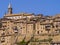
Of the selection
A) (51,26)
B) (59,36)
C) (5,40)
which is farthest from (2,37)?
(59,36)

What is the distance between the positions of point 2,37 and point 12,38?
336 centimetres

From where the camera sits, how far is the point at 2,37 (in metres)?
50.9

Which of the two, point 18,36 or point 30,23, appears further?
point 30,23

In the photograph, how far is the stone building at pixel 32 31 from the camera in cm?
4159

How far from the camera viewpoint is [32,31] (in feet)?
178

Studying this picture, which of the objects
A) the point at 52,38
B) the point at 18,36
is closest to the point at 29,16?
the point at 18,36

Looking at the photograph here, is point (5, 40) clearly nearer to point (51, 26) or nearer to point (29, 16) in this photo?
point (51, 26)

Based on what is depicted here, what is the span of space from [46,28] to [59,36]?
43.4 feet

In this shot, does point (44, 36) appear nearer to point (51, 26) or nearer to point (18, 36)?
point (18, 36)

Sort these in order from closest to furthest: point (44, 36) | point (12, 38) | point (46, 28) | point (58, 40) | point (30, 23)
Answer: point (58, 40) → point (44, 36) → point (12, 38) → point (46, 28) → point (30, 23)

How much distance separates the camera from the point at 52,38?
41656 mm

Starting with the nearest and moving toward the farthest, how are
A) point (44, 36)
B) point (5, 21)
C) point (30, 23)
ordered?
point (44, 36) < point (30, 23) < point (5, 21)

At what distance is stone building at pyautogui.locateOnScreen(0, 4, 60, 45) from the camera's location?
4159 centimetres

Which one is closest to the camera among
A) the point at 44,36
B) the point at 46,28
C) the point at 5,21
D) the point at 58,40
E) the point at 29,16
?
the point at 58,40
